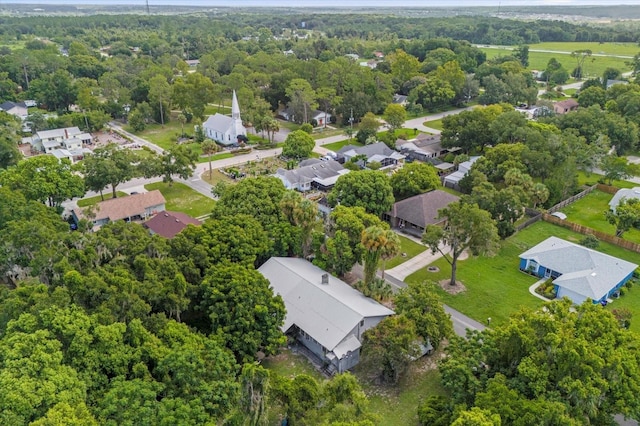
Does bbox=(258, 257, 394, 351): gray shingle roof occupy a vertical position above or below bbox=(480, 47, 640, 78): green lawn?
below

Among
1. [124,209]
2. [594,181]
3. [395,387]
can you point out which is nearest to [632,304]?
[395,387]

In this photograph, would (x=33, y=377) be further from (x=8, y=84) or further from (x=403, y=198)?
(x=8, y=84)

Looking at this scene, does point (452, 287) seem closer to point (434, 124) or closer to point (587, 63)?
point (434, 124)

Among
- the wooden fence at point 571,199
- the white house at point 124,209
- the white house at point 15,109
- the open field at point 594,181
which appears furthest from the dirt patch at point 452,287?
the white house at point 15,109

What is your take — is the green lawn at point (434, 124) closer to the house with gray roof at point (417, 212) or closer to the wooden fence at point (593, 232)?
the wooden fence at point (593, 232)

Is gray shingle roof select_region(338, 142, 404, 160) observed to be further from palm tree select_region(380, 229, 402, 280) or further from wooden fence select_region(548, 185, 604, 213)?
palm tree select_region(380, 229, 402, 280)

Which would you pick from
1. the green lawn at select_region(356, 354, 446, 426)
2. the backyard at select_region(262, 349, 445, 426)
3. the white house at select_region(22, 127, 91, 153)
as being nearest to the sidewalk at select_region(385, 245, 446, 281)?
the backyard at select_region(262, 349, 445, 426)

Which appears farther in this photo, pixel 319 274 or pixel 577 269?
pixel 577 269
